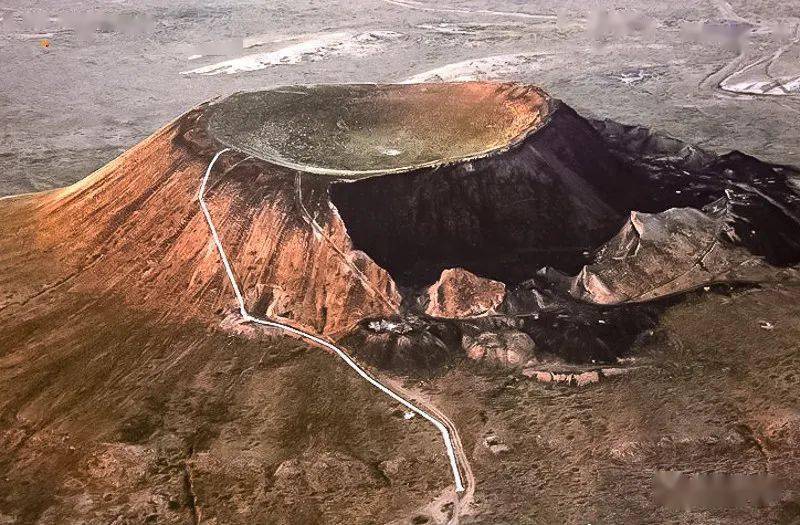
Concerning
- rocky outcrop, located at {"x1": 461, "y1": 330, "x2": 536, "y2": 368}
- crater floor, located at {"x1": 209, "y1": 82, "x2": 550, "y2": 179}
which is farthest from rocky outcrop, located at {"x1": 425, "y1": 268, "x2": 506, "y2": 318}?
crater floor, located at {"x1": 209, "y1": 82, "x2": 550, "y2": 179}

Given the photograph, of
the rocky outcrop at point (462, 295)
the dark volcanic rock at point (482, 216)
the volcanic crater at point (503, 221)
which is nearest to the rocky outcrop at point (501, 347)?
the volcanic crater at point (503, 221)

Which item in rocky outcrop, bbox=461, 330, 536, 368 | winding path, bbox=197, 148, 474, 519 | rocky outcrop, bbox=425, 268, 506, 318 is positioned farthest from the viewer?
rocky outcrop, bbox=425, 268, 506, 318

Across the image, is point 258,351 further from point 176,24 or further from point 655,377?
point 176,24

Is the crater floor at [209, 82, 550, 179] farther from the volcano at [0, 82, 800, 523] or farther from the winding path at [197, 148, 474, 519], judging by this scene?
the winding path at [197, 148, 474, 519]

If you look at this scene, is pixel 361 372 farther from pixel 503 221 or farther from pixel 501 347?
pixel 503 221

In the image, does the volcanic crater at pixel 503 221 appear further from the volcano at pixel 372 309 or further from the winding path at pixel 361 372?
the winding path at pixel 361 372

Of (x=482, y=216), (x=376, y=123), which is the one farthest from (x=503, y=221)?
(x=376, y=123)

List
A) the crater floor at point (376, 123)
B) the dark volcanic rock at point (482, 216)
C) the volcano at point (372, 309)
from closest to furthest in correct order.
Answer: the volcano at point (372, 309) → the dark volcanic rock at point (482, 216) → the crater floor at point (376, 123)
